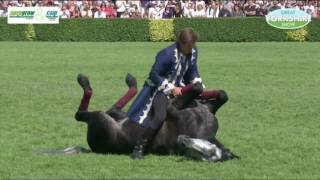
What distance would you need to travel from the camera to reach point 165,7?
41906mm

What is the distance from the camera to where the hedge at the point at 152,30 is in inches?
1469

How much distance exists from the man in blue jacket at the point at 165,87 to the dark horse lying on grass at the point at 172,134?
0.11 metres

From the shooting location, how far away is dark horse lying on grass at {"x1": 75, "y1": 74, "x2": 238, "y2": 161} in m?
8.94

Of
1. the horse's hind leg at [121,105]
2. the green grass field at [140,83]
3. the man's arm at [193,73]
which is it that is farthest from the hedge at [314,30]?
the man's arm at [193,73]

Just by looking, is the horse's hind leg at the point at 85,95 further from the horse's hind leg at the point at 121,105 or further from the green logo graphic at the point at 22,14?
the green logo graphic at the point at 22,14

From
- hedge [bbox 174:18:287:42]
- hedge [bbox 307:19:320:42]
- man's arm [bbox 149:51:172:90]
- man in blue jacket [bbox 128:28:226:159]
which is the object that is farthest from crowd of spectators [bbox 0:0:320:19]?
man's arm [bbox 149:51:172:90]

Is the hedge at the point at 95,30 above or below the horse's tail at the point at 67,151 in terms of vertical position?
below

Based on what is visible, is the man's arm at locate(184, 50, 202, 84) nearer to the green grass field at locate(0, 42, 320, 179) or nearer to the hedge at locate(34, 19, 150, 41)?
the green grass field at locate(0, 42, 320, 179)

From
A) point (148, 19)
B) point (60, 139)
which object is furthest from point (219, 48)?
point (60, 139)

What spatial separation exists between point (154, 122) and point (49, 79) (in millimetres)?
11037

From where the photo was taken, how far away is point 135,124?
362 inches

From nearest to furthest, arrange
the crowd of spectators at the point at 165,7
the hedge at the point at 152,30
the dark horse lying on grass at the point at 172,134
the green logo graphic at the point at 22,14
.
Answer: the dark horse lying on grass at the point at 172,134 → the hedge at the point at 152,30 → the green logo graphic at the point at 22,14 → the crowd of spectators at the point at 165,7

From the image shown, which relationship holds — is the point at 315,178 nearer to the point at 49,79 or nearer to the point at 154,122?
the point at 154,122

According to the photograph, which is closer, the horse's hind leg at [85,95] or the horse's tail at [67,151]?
the horse's hind leg at [85,95]
